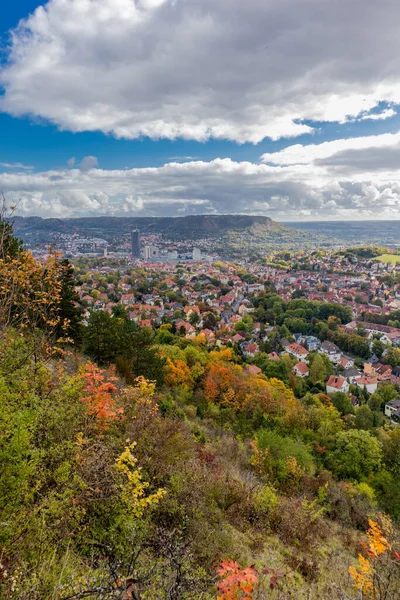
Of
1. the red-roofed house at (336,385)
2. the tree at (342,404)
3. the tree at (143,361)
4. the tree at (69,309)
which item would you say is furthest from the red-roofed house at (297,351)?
the tree at (69,309)

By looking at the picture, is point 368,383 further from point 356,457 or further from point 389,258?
point 389,258

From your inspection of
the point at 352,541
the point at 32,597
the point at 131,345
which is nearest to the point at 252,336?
the point at 131,345

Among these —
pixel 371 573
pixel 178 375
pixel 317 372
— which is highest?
pixel 371 573

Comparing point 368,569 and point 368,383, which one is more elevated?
point 368,569

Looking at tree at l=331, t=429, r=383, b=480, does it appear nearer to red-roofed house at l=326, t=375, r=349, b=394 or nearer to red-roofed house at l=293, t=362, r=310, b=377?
red-roofed house at l=326, t=375, r=349, b=394

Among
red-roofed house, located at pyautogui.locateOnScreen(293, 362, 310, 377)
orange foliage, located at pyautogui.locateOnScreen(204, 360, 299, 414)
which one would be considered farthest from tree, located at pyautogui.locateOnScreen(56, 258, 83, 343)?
red-roofed house, located at pyautogui.locateOnScreen(293, 362, 310, 377)

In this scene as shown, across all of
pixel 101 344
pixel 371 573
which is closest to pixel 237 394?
pixel 101 344
